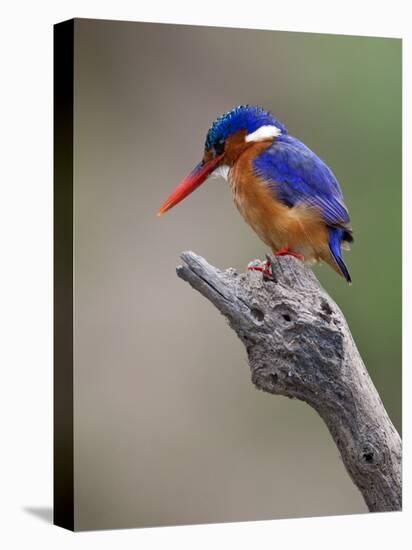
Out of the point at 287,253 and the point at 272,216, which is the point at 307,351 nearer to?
the point at 287,253

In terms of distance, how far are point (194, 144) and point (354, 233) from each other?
37.2 inches

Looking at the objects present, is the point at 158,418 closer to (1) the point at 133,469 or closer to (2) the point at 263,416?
(1) the point at 133,469

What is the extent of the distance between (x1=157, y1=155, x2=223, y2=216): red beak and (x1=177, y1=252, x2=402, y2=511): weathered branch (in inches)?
22.2

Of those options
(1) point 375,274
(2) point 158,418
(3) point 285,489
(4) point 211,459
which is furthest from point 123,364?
(1) point 375,274

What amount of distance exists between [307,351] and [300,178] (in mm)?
878

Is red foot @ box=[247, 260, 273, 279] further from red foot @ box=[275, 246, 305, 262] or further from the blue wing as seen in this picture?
the blue wing

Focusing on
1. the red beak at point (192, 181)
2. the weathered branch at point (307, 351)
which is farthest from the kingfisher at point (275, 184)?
the weathered branch at point (307, 351)

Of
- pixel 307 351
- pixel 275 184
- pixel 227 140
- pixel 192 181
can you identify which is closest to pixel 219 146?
pixel 227 140

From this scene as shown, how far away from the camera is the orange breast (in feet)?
17.7

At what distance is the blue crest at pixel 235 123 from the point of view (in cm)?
550

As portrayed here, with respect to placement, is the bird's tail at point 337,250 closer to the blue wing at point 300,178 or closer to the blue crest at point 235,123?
the blue wing at point 300,178

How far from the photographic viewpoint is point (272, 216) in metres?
5.38

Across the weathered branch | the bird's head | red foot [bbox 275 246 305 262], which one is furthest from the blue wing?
the weathered branch

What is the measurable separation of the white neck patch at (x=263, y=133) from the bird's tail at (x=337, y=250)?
0.55 meters
